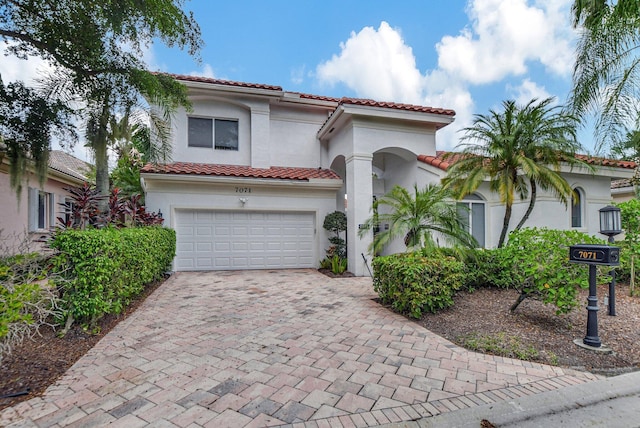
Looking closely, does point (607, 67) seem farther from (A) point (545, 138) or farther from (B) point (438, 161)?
(B) point (438, 161)

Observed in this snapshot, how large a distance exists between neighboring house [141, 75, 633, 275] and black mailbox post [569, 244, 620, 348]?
5.49 metres

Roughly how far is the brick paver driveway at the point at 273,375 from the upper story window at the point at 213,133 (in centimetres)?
811

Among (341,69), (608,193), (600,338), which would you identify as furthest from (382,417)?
(341,69)

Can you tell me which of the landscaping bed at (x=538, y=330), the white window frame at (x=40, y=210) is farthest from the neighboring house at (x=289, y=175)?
the white window frame at (x=40, y=210)

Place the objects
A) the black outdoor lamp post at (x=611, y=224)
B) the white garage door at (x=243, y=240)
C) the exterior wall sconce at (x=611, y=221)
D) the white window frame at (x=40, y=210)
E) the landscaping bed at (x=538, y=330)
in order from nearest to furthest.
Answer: the landscaping bed at (x=538, y=330)
the black outdoor lamp post at (x=611, y=224)
the exterior wall sconce at (x=611, y=221)
the white garage door at (x=243, y=240)
the white window frame at (x=40, y=210)

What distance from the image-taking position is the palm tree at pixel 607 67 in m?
5.73

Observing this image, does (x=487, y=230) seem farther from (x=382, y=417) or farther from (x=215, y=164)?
(x=215, y=164)

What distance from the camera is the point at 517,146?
7.73 m

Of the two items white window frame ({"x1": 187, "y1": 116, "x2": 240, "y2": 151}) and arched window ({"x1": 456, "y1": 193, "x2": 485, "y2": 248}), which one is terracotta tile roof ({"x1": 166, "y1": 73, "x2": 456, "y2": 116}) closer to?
white window frame ({"x1": 187, "y1": 116, "x2": 240, "y2": 151})

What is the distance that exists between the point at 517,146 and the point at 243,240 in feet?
30.5

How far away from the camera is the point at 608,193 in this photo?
35.9 feet

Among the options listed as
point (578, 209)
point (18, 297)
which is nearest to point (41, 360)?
point (18, 297)

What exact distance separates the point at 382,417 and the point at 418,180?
8991 millimetres

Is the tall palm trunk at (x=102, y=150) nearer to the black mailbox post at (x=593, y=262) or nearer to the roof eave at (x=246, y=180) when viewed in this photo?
the roof eave at (x=246, y=180)
